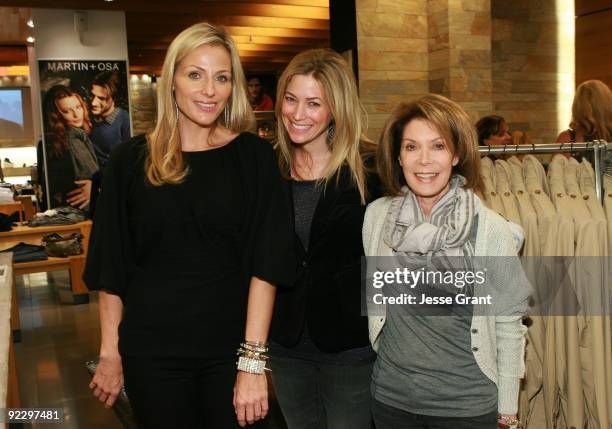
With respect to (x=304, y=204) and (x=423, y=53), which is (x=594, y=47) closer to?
(x=423, y=53)

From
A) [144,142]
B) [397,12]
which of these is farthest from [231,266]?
[397,12]

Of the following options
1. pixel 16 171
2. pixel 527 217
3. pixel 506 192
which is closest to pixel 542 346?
pixel 527 217

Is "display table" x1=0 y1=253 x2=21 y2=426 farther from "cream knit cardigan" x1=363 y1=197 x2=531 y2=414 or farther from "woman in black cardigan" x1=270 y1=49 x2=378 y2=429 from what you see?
"cream knit cardigan" x1=363 y1=197 x2=531 y2=414

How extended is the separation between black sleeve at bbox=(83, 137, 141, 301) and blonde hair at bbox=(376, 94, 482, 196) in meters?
0.77

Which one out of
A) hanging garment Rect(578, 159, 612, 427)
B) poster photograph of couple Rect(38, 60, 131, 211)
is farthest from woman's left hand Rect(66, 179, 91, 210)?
hanging garment Rect(578, 159, 612, 427)

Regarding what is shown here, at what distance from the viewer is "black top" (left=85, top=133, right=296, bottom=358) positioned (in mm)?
1599

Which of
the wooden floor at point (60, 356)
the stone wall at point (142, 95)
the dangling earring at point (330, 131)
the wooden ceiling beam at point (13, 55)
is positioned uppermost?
the wooden ceiling beam at point (13, 55)

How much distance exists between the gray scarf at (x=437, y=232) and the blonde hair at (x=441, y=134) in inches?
2.1

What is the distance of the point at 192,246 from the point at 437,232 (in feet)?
2.27

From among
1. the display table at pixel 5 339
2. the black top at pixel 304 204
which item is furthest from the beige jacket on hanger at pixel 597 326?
the display table at pixel 5 339

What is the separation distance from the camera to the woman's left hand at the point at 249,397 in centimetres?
158

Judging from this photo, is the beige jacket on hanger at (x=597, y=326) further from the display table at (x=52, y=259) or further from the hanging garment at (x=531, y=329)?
the display table at (x=52, y=259)

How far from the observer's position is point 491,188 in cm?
250

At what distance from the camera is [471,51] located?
17.9ft
